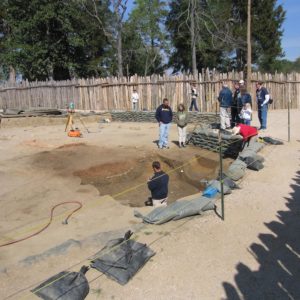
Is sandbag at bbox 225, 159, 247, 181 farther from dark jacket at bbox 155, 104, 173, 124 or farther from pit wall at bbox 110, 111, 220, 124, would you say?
pit wall at bbox 110, 111, 220, 124

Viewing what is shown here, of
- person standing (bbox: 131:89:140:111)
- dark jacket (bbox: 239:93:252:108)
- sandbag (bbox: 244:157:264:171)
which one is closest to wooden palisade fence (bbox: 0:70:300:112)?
person standing (bbox: 131:89:140:111)

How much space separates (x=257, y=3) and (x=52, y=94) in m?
22.4

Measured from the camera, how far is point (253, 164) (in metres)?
10.7

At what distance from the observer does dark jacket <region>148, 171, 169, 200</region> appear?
8320 millimetres

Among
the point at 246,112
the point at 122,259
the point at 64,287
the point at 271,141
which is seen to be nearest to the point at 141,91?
the point at 246,112

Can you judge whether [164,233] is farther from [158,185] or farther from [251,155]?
[251,155]

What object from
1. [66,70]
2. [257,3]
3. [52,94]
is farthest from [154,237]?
[257,3]

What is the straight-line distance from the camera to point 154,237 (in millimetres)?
6926

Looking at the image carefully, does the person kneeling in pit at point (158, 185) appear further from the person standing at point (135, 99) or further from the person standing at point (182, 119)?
the person standing at point (135, 99)

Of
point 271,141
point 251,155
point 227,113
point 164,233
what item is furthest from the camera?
point 227,113

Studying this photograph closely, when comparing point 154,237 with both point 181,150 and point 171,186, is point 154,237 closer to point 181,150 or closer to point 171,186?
point 171,186

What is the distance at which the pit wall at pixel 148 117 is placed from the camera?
19203 mm

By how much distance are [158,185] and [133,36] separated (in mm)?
41499

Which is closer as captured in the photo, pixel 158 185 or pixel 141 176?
pixel 158 185
